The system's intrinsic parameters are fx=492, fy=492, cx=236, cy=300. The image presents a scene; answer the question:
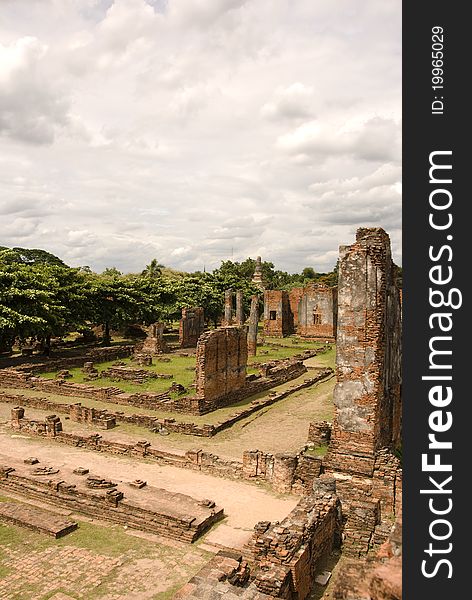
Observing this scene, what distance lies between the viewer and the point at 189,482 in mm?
14383

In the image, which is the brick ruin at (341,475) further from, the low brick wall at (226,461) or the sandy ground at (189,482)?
the sandy ground at (189,482)

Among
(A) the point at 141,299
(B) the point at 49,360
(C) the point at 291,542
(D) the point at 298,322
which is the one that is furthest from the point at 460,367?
(D) the point at 298,322

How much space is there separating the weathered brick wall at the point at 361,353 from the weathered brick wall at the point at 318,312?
118ft

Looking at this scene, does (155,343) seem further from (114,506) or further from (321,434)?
(114,506)

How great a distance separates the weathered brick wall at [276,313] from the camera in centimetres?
5075

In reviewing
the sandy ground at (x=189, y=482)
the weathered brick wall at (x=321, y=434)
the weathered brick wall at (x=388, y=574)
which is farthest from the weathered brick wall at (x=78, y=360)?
the weathered brick wall at (x=388, y=574)

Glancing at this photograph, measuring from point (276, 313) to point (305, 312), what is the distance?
308 centimetres

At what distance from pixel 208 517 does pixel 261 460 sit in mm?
3115

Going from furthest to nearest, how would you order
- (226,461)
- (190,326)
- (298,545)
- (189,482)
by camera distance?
1. (190,326)
2. (226,461)
3. (189,482)
4. (298,545)

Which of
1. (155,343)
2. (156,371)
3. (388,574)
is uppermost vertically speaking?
(388,574)

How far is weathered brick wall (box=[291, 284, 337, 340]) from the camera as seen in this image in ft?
160

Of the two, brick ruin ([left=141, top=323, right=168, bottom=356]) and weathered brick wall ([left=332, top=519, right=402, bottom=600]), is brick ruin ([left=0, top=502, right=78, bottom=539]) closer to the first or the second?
weathered brick wall ([left=332, top=519, right=402, bottom=600])

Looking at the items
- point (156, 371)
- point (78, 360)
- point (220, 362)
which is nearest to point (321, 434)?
point (220, 362)

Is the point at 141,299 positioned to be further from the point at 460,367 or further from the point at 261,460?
the point at 460,367
